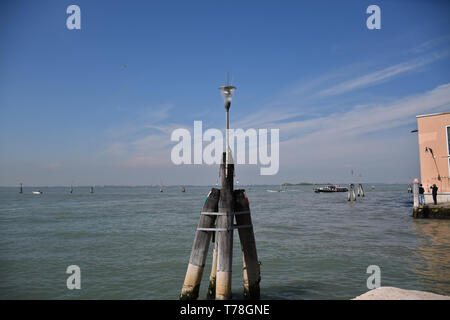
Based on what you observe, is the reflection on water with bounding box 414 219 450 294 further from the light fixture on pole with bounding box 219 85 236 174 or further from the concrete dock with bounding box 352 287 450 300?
the light fixture on pole with bounding box 219 85 236 174

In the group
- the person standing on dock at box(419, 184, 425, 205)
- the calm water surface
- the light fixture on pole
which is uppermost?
the light fixture on pole

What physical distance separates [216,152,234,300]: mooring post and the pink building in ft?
92.5

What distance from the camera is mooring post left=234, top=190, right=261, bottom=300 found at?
7.47m

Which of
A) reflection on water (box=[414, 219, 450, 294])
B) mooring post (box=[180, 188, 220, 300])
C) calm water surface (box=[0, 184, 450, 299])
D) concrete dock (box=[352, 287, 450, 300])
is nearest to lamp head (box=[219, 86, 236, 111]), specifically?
mooring post (box=[180, 188, 220, 300])

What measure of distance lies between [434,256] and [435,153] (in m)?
18.1

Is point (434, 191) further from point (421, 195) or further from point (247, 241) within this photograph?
point (247, 241)

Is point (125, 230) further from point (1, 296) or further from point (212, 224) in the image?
point (212, 224)

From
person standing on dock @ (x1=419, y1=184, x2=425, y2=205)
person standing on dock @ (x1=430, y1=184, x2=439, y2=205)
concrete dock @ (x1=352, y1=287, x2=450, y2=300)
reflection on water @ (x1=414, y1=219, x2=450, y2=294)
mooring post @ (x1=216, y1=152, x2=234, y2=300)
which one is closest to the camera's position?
concrete dock @ (x1=352, y1=287, x2=450, y2=300)

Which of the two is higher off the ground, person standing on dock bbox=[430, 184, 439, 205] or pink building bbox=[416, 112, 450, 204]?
pink building bbox=[416, 112, 450, 204]

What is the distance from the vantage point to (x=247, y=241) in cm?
755

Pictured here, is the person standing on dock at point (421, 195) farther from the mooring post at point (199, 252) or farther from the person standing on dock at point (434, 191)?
the mooring post at point (199, 252)

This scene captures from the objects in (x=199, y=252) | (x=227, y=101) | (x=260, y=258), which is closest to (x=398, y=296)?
(x=199, y=252)

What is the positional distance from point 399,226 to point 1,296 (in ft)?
83.1
